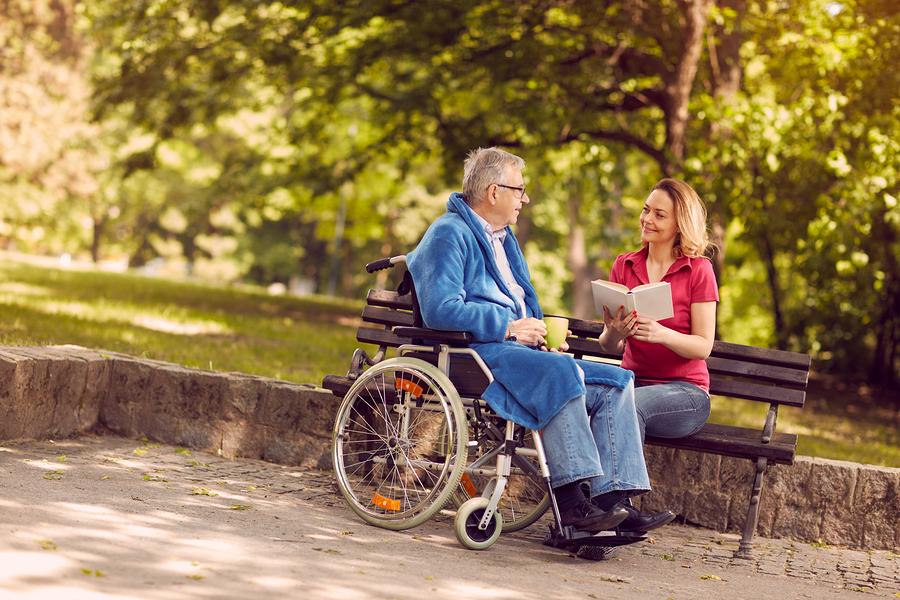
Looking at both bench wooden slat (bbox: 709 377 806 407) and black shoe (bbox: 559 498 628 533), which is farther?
bench wooden slat (bbox: 709 377 806 407)

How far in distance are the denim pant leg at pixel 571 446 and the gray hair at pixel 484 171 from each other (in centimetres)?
113

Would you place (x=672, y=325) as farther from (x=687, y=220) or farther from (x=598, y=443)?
(x=598, y=443)

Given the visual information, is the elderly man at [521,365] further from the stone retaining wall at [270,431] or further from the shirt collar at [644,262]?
the stone retaining wall at [270,431]

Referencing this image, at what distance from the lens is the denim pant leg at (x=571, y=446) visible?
4.98 metres

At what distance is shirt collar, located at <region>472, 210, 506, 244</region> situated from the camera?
553cm

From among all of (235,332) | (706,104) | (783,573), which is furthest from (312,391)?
(706,104)

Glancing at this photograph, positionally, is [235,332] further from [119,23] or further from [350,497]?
[350,497]

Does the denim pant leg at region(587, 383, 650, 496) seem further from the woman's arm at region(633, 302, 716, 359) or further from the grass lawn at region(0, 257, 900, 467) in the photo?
the grass lawn at region(0, 257, 900, 467)

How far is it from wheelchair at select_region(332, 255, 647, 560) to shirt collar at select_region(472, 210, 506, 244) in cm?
43

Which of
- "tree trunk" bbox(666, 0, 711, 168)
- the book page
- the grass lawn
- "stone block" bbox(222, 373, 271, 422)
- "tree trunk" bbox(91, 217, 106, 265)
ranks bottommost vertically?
"stone block" bbox(222, 373, 271, 422)

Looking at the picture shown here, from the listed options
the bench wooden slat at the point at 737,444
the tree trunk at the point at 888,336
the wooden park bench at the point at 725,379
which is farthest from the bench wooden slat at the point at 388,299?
the tree trunk at the point at 888,336

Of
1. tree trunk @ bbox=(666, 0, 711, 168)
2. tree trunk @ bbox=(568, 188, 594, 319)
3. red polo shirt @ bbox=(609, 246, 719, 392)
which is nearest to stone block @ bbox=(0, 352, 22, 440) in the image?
red polo shirt @ bbox=(609, 246, 719, 392)

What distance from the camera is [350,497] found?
214 inches

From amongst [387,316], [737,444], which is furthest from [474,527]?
[387,316]
